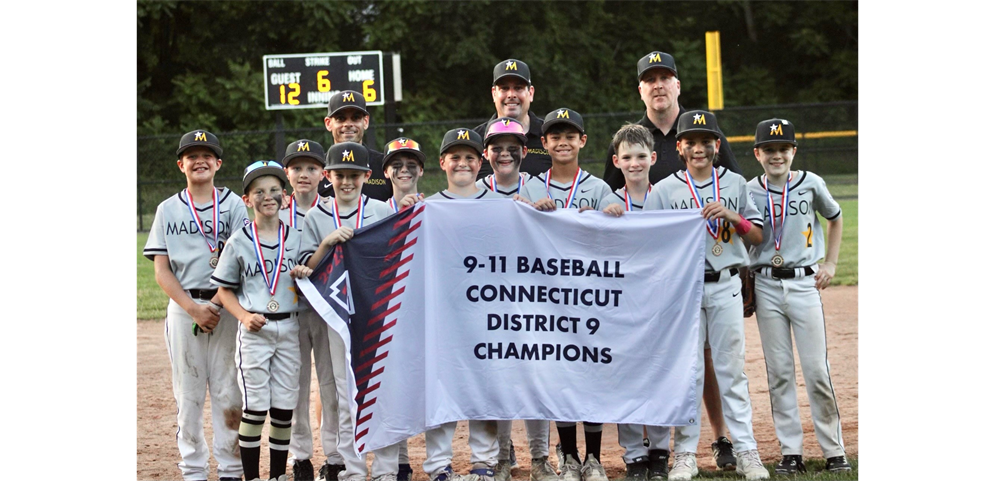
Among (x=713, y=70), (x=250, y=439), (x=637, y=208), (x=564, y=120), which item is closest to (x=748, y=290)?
(x=637, y=208)

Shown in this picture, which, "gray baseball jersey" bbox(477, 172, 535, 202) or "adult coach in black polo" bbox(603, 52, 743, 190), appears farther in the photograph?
"adult coach in black polo" bbox(603, 52, 743, 190)

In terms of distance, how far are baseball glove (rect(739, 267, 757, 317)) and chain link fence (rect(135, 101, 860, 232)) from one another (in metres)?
15.3

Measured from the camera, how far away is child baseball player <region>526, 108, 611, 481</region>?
248 inches

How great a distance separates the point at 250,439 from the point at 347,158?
1.78 meters

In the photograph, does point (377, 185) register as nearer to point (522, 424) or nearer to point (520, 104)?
point (520, 104)

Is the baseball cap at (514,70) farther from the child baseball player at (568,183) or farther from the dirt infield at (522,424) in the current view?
the dirt infield at (522,424)

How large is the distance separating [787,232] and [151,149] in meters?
20.9

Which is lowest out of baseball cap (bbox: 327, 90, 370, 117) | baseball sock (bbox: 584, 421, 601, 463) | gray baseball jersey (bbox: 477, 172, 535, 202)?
baseball sock (bbox: 584, 421, 601, 463)

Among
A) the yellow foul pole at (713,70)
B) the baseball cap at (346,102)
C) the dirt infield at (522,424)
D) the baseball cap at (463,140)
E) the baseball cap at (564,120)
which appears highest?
the yellow foul pole at (713,70)

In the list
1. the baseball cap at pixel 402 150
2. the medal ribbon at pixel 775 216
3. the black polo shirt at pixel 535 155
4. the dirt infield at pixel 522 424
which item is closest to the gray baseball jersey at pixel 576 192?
the black polo shirt at pixel 535 155

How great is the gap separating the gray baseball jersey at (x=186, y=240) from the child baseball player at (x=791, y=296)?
329 centimetres

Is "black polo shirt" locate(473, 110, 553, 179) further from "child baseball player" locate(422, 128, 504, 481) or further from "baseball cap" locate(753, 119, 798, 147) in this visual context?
"baseball cap" locate(753, 119, 798, 147)

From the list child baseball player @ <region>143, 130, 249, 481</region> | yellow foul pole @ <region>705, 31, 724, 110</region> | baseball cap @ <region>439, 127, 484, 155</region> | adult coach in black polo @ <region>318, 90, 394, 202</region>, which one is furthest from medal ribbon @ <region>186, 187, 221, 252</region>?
yellow foul pole @ <region>705, 31, 724, 110</region>

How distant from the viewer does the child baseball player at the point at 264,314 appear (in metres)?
6.10
